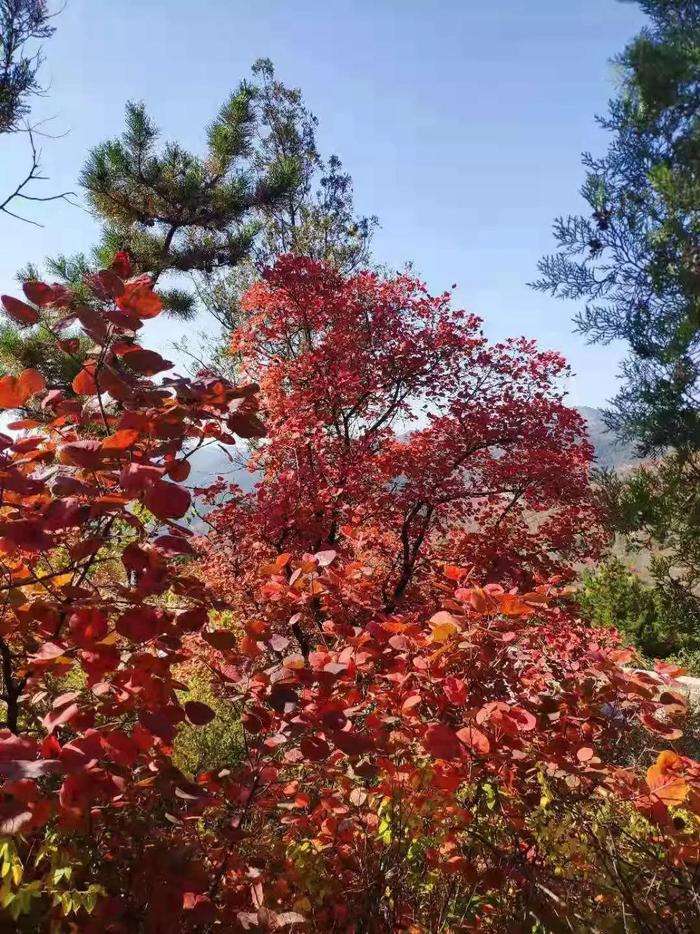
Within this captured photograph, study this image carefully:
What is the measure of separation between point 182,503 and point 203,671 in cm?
423

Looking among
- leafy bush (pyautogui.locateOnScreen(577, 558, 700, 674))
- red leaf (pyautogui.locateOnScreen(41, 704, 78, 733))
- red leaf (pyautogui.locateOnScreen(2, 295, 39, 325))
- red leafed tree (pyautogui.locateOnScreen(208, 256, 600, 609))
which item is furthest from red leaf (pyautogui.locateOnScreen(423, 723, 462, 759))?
leafy bush (pyautogui.locateOnScreen(577, 558, 700, 674))

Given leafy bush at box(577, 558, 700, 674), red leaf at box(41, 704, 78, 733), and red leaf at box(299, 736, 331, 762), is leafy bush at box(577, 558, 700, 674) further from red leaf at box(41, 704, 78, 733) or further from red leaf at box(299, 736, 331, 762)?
red leaf at box(41, 704, 78, 733)

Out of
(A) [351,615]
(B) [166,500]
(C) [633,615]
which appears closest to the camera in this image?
(B) [166,500]

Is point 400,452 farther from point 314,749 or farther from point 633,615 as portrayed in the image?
point 633,615

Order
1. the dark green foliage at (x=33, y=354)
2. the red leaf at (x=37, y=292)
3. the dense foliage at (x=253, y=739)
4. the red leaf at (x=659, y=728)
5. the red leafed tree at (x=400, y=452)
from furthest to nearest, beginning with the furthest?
the dark green foliage at (x=33, y=354) < the red leafed tree at (x=400, y=452) < the red leaf at (x=659, y=728) < the red leaf at (x=37, y=292) < the dense foliage at (x=253, y=739)

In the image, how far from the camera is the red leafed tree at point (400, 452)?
5531 mm

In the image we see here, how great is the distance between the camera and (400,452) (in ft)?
18.2

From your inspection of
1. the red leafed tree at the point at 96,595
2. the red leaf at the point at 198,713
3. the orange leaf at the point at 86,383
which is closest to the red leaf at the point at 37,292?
the red leafed tree at the point at 96,595

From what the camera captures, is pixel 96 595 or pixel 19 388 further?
pixel 96 595

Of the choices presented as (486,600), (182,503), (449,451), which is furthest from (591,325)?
(182,503)

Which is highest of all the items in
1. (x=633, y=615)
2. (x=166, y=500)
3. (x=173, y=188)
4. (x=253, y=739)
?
(x=173, y=188)

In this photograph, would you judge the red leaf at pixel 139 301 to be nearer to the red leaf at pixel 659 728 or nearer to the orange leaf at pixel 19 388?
the orange leaf at pixel 19 388

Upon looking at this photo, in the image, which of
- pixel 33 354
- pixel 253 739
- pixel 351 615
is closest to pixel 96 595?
pixel 253 739

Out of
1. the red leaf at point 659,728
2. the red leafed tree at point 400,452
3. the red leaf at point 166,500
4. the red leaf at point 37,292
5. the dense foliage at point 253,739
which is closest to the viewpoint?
the red leaf at point 166,500
